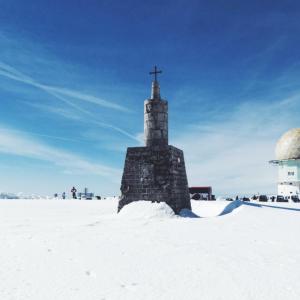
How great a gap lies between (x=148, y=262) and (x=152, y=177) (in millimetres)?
9586

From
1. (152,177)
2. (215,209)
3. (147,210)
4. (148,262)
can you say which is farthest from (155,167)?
(148,262)

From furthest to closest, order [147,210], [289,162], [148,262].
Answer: [289,162], [147,210], [148,262]

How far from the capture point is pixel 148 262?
6.67 meters

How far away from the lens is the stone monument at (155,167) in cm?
1600

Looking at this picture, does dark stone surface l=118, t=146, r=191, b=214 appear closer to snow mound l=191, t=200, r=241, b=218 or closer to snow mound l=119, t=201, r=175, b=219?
snow mound l=119, t=201, r=175, b=219

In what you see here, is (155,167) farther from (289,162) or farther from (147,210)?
(289,162)

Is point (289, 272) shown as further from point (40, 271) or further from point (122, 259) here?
point (40, 271)

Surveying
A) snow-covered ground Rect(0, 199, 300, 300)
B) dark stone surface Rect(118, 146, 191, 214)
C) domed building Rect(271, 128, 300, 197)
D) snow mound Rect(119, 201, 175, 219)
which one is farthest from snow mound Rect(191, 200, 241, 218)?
domed building Rect(271, 128, 300, 197)

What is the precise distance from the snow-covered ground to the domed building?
3819cm

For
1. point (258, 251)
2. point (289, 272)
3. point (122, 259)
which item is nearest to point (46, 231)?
point (122, 259)

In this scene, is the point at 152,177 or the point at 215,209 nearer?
the point at 152,177

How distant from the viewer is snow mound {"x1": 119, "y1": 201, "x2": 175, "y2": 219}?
14.5 m

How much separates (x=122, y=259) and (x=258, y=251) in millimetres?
3094

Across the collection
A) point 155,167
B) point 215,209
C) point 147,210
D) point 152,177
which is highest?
point 155,167
